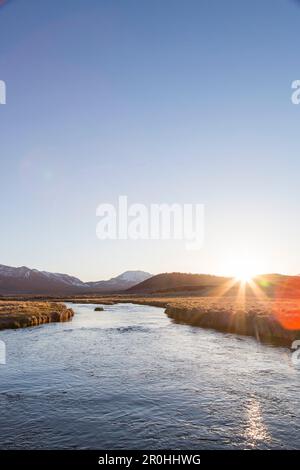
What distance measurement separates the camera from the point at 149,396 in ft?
56.0

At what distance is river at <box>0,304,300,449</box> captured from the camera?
12820 millimetres

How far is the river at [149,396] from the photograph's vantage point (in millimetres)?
12820

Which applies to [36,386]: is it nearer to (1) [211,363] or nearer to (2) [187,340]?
(1) [211,363]

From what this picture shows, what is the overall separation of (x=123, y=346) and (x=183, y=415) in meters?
15.1

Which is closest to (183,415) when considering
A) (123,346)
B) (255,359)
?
(255,359)

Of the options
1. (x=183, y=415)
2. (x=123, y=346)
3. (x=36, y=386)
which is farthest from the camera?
(x=123, y=346)

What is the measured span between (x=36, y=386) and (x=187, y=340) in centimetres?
1549

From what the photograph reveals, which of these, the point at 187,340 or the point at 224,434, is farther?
the point at 187,340

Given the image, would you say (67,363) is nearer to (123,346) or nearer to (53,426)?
(123,346)

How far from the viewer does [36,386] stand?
18.7 meters
